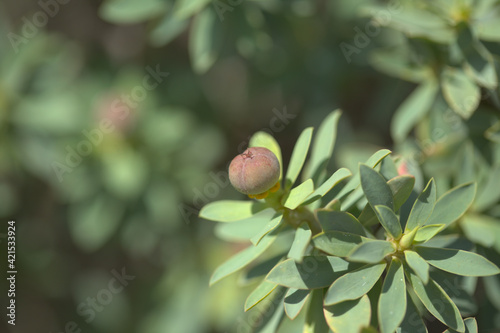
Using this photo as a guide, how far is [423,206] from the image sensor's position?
86cm

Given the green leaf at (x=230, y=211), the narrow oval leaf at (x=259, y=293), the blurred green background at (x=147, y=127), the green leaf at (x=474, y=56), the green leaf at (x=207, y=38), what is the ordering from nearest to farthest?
1. the narrow oval leaf at (x=259, y=293)
2. the green leaf at (x=230, y=211)
3. the green leaf at (x=474, y=56)
4. the green leaf at (x=207, y=38)
5. the blurred green background at (x=147, y=127)

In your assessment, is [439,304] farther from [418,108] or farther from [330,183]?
[418,108]

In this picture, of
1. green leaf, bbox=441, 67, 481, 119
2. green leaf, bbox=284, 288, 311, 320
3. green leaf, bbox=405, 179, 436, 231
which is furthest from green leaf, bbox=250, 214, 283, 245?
green leaf, bbox=441, 67, 481, 119

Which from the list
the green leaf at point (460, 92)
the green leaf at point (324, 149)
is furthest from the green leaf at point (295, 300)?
the green leaf at point (460, 92)

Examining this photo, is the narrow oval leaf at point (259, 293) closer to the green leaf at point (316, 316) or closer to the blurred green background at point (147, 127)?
the green leaf at point (316, 316)

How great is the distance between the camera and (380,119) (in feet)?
6.33

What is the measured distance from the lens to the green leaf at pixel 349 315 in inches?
31.4

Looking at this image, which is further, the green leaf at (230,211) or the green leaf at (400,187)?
the green leaf at (230,211)

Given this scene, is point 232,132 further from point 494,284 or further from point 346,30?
point 494,284

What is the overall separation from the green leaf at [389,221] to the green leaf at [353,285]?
0.05m

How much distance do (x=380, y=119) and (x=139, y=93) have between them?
87cm

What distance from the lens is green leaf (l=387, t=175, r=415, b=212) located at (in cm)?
84

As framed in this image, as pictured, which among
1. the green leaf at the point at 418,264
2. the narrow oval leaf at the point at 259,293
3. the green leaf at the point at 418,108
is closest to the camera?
the green leaf at the point at 418,264

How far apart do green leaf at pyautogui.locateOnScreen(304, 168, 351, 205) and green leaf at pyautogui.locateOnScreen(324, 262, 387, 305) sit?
0.13 meters
